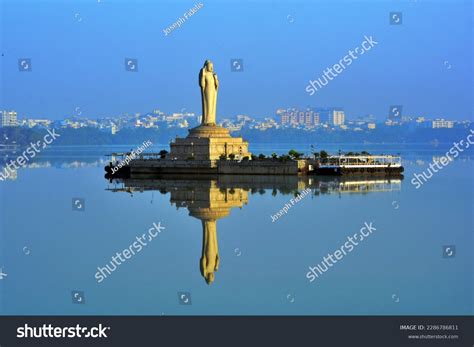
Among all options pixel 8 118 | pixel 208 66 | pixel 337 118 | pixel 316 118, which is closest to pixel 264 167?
pixel 208 66

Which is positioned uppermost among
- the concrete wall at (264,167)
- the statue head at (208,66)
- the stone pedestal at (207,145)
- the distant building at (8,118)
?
the distant building at (8,118)

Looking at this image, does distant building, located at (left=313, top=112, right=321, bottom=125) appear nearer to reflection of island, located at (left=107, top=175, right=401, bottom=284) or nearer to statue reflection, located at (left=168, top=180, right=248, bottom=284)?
reflection of island, located at (left=107, top=175, right=401, bottom=284)

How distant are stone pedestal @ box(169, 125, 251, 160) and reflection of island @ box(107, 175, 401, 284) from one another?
4.69ft

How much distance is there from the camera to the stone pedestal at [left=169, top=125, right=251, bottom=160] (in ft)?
140

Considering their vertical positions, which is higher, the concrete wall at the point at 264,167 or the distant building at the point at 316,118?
the distant building at the point at 316,118

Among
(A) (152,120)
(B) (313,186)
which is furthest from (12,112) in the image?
(B) (313,186)

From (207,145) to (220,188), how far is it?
8.25 metres

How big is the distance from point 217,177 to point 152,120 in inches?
4706

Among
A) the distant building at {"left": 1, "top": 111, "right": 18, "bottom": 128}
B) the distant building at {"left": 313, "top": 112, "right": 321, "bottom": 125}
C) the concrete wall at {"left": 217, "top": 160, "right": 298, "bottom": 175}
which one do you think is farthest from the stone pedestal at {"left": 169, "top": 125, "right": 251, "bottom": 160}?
the distant building at {"left": 313, "top": 112, "right": 321, "bottom": 125}

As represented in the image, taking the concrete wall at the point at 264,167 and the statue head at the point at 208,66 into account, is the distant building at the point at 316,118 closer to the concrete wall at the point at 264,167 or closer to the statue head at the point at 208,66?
the statue head at the point at 208,66

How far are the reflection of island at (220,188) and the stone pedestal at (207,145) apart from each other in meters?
1.43

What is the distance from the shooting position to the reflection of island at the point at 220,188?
2644 cm

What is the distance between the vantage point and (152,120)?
523 ft

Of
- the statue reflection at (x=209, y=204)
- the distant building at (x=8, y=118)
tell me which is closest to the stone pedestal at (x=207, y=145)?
the statue reflection at (x=209, y=204)
